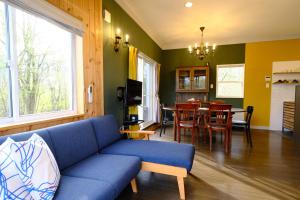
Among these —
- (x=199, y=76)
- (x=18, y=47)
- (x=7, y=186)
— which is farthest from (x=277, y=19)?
(x=7, y=186)

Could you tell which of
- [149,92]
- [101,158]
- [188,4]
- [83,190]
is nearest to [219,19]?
[188,4]

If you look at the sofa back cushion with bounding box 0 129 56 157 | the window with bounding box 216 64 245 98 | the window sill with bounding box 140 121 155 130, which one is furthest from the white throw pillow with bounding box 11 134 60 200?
the window with bounding box 216 64 245 98

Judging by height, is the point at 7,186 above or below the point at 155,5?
below

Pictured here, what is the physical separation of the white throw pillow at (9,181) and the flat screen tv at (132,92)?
1921 millimetres

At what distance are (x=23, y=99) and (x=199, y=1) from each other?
3159mm

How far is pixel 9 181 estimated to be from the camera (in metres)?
0.99

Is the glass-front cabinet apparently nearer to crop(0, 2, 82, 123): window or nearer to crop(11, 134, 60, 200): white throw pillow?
crop(0, 2, 82, 123): window

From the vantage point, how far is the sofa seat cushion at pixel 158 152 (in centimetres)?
191

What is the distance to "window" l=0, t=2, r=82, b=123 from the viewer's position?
1.56 metres

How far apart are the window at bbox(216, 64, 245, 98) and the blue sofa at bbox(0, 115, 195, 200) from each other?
4187 mm

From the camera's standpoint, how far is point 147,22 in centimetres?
425

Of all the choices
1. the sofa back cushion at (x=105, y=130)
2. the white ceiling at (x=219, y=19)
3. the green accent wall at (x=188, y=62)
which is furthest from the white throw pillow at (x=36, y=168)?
the green accent wall at (x=188, y=62)

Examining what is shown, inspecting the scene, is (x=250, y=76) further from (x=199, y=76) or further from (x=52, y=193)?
(x=52, y=193)

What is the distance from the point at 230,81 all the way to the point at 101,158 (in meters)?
5.17
